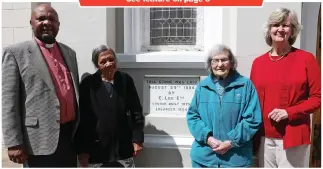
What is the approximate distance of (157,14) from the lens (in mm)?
4531

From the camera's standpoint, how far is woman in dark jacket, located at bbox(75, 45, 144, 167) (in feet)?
11.2

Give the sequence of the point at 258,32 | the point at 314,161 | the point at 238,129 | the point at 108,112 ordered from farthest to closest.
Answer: the point at 314,161 → the point at 258,32 → the point at 108,112 → the point at 238,129

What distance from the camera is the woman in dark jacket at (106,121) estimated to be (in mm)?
3420

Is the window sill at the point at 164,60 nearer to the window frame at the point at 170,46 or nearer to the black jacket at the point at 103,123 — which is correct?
the window frame at the point at 170,46

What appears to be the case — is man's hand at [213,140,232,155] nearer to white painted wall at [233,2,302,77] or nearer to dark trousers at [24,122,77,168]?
white painted wall at [233,2,302,77]

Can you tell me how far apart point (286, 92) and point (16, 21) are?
3878mm

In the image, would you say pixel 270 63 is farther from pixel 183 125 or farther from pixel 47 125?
pixel 47 125

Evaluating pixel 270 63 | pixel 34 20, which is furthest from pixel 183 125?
pixel 34 20

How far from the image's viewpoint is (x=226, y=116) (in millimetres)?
3174

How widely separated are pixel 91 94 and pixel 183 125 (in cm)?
130

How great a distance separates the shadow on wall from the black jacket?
0.79 m

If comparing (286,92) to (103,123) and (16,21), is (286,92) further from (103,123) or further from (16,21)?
(16,21)

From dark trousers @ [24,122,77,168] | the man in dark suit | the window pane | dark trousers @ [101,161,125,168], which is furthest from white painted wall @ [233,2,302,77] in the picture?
dark trousers @ [24,122,77,168]

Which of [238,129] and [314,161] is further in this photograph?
[314,161]
